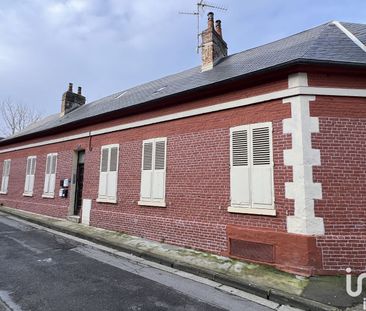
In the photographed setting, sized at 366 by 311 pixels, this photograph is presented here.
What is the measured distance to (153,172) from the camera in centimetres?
891

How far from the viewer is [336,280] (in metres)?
5.36

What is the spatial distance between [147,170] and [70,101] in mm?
11275

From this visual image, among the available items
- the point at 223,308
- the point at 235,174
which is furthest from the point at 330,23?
the point at 223,308

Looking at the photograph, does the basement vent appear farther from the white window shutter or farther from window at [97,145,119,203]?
the white window shutter

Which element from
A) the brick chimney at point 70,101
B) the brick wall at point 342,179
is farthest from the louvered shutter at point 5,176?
the brick wall at point 342,179

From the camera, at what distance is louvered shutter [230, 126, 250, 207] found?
269 inches

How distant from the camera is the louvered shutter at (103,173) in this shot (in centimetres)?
1047

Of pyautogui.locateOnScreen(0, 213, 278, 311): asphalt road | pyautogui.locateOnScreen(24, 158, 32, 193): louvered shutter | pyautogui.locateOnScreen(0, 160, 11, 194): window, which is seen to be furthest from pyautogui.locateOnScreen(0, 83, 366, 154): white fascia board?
pyautogui.locateOnScreen(0, 160, 11, 194): window

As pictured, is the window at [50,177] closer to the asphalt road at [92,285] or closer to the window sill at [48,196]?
the window sill at [48,196]

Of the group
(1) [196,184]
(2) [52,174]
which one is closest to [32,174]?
(2) [52,174]

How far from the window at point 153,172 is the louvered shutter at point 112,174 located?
143 cm

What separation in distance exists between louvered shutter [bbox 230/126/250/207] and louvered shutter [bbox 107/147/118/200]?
15.3ft

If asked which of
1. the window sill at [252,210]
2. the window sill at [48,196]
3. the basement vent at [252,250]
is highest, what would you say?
the window sill at [48,196]

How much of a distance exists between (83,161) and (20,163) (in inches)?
248
